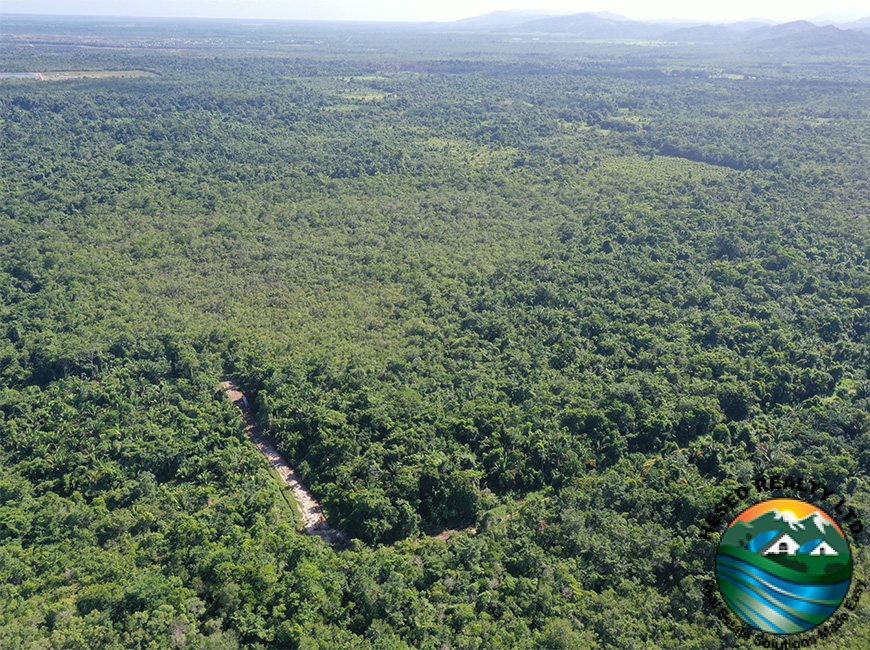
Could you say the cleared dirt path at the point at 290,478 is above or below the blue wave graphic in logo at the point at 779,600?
below

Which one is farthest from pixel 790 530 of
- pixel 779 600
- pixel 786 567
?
pixel 779 600

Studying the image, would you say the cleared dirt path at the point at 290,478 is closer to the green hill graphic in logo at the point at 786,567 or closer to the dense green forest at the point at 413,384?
the dense green forest at the point at 413,384

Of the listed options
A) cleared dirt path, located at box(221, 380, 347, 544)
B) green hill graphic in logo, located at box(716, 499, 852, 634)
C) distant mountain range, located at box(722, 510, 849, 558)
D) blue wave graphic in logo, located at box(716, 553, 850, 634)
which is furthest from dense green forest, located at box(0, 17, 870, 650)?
distant mountain range, located at box(722, 510, 849, 558)

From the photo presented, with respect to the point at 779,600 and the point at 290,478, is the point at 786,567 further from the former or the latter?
the point at 290,478

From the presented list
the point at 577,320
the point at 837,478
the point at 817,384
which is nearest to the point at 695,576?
the point at 837,478

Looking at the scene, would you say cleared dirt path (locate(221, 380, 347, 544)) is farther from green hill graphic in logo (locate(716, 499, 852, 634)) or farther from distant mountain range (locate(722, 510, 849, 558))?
distant mountain range (locate(722, 510, 849, 558))

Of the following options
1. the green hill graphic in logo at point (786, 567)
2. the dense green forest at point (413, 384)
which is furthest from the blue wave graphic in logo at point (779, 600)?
the dense green forest at point (413, 384)
